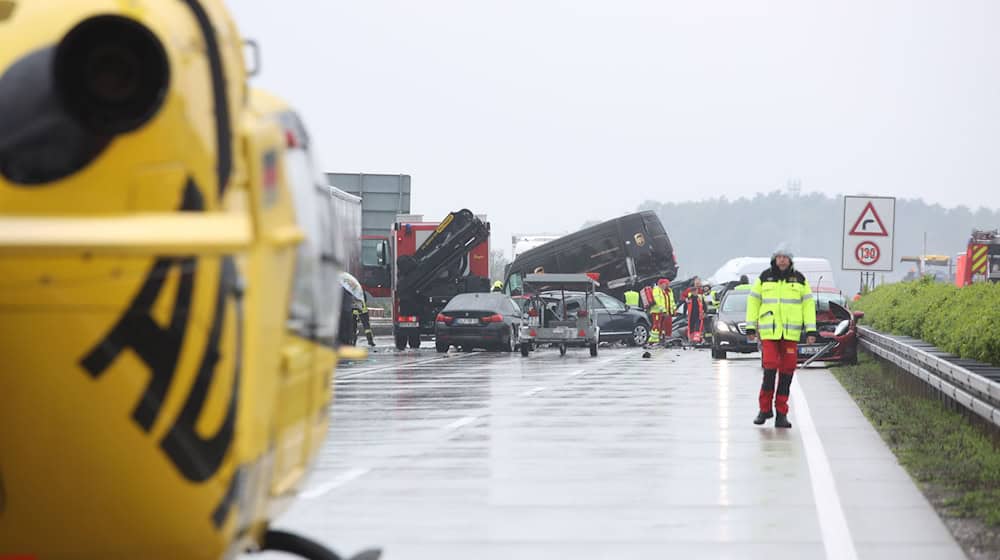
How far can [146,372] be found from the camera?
15.7 ft

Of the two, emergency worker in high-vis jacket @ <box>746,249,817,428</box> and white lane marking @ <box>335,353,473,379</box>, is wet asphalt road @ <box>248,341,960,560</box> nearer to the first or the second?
emergency worker in high-vis jacket @ <box>746,249,817,428</box>

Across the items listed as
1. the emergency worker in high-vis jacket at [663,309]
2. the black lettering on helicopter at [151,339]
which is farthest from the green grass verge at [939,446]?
the emergency worker in high-vis jacket at [663,309]

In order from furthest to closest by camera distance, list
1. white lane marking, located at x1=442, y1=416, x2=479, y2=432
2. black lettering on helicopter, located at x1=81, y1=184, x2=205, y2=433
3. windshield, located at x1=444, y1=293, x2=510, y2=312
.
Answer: windshield, located at x1=444, y1=293, x2=510, y2=312 < white lane marking, located at x1=442, y1=416, x2=479, y2=432 < black lettering on helicopter, located at x1=81, y1=184, x2=205, y2=433

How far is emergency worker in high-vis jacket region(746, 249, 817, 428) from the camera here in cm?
1820

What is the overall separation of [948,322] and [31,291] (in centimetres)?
1982

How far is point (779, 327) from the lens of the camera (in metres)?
18.3

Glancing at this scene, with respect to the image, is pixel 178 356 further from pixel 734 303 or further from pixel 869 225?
pixel 869 225

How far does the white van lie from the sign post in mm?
1968

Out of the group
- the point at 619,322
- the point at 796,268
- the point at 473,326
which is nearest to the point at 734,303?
the point at 796,268

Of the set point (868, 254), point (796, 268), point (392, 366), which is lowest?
point (392, 366)

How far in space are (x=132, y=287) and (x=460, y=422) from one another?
46.7 ft

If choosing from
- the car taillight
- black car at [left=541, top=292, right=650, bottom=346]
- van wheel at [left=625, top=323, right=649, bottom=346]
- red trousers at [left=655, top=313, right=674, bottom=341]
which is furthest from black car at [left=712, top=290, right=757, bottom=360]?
van wheel at [left=625, top=323, right=649, bottom=346]

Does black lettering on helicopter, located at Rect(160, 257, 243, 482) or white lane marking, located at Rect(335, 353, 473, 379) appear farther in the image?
white lane marking, located at Rect(335, 353, 473, 379)

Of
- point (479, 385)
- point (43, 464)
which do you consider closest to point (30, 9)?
point (43, 464)
